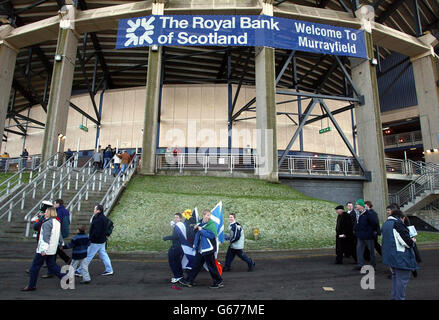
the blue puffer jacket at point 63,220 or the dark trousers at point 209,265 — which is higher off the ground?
the blue puffer jacket at point 63,220

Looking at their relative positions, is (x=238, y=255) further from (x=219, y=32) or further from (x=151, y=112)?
(x=219, y=32)

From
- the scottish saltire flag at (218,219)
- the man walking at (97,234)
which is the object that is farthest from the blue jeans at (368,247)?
the man walking at (97,234)

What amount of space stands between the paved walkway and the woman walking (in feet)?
0.87

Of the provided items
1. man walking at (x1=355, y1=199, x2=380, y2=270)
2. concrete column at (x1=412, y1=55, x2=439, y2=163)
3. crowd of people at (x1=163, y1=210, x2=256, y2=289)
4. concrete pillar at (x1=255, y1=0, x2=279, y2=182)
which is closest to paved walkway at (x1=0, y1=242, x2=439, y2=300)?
crowd of people at (x1=163, y1=210, x2=256, y2=289)

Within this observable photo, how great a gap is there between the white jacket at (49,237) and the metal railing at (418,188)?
71.6 feet

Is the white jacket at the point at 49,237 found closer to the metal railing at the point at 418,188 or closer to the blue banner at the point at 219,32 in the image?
the blue banner at the point at 219,32

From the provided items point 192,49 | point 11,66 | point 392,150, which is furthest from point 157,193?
point 392,150

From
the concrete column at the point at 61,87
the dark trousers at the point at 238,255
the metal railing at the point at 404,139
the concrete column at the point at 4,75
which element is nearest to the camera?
the dark trousers at the point at 238,255

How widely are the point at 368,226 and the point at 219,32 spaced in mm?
15457

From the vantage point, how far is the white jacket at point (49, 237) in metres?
5.07

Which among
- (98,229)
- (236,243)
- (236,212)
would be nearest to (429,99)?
(236,212)
